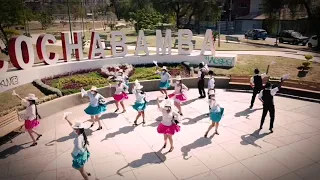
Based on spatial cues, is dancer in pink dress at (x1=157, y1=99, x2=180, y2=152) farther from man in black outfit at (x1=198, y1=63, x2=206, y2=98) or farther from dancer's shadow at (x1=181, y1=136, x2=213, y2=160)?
man in black outfit at (x1=198, y1=63, x2=206, y2=98)

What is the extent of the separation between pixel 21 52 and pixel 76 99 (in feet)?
13.4

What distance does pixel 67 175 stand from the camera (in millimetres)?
8039

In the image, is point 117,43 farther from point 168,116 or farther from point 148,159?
point 148,159

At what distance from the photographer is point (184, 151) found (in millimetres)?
9188

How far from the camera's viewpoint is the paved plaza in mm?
8016

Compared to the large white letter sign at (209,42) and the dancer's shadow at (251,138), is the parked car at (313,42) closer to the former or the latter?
the large white letter sign at (209,42)

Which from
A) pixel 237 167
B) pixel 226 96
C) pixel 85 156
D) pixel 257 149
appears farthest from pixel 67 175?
pixel 226 96

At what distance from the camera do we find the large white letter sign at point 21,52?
1386 cm

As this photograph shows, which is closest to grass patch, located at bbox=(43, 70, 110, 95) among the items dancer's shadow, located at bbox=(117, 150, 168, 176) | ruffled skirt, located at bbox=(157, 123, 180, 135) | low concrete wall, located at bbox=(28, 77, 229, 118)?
low concrete wall, located at bbox=(28, 77, 229, 118)

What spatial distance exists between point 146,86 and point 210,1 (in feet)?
120

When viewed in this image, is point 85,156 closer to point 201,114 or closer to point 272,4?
point 201,114

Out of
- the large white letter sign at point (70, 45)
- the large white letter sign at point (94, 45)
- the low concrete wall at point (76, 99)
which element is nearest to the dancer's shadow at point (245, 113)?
the low concrete wall at point (76, 99)

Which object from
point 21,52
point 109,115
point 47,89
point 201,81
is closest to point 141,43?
point 201,81

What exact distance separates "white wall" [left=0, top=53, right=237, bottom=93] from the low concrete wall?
9.76 feet
